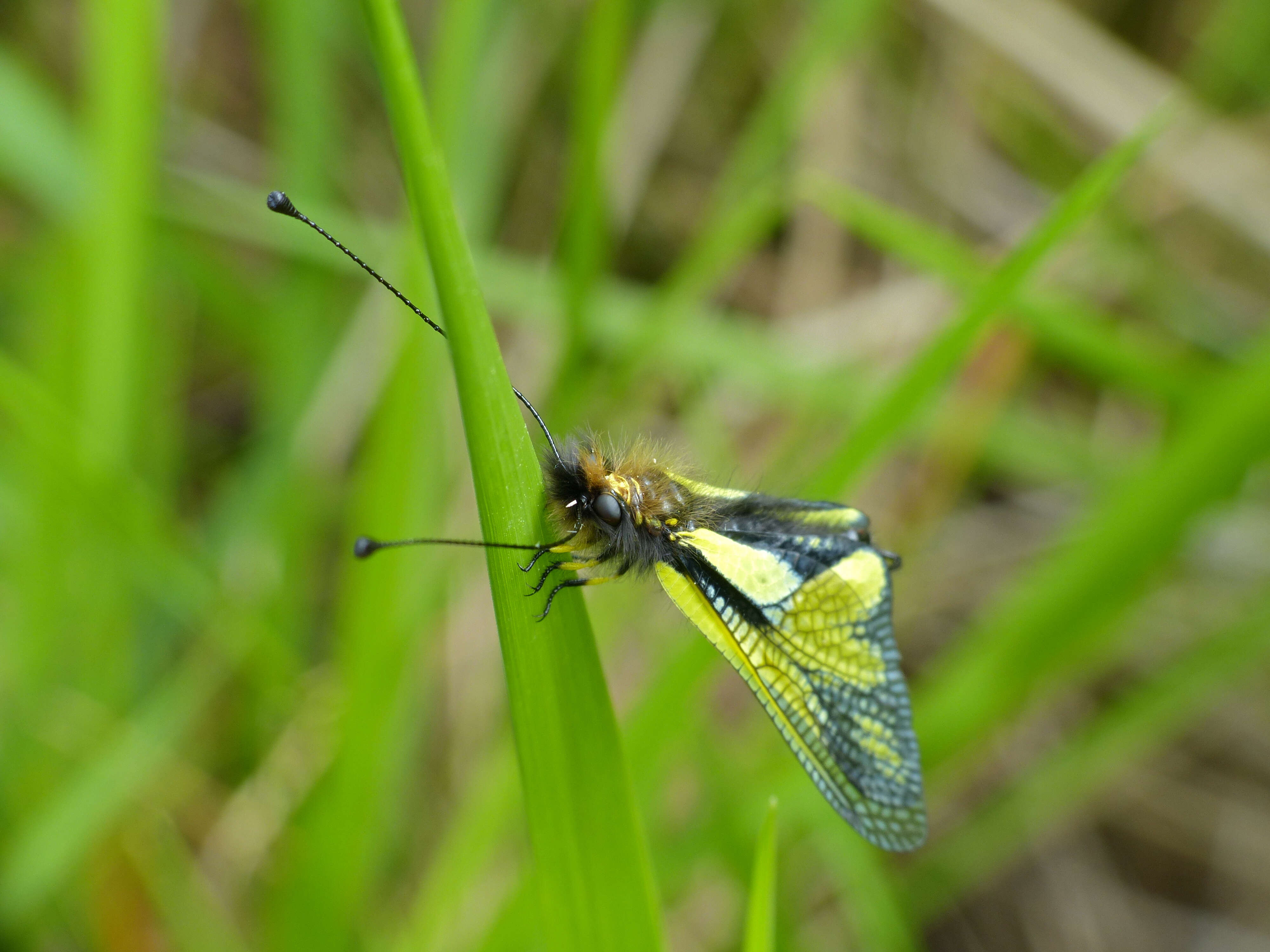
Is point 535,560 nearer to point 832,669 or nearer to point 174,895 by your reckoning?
point 832,669

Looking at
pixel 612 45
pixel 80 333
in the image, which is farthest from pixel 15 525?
pixel 612 45

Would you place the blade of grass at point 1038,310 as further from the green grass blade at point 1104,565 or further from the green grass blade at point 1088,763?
the green grass blade at point 1088,763

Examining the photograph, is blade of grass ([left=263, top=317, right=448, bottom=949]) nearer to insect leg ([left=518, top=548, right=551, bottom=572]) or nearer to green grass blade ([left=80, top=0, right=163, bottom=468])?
green grass blade ([left=80, top=0, right=163, bottom=468])

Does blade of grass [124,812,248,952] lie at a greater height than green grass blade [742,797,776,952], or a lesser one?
greater

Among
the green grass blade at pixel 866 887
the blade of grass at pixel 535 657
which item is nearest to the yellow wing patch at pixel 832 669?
the blade of grass at pixel 535 657

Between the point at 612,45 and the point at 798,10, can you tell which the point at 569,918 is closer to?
the point at 612,45

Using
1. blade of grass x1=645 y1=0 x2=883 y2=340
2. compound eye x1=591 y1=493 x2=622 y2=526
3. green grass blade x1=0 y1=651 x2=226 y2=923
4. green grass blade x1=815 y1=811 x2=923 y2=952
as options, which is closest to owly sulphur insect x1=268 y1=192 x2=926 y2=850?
compound eye x1=591 y1=493 x2=622 y2=526
